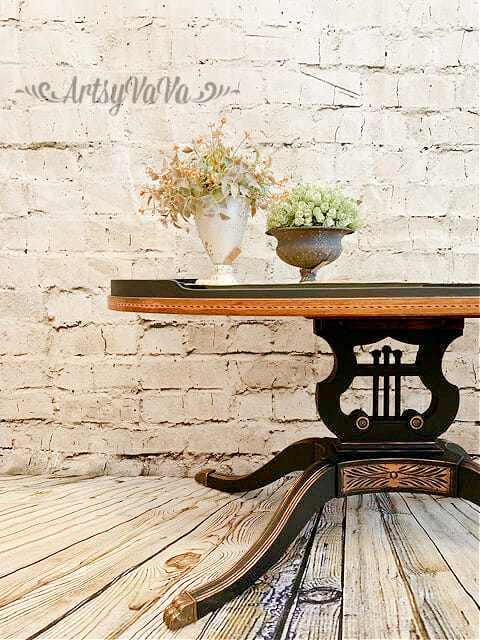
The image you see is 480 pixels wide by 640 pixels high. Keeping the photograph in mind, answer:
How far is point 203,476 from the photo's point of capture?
2066 millimetres

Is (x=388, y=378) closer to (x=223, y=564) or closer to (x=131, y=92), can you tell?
(x=223, y=564)

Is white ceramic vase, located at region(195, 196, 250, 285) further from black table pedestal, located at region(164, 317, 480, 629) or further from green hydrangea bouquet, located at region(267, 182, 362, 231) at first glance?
black table pedestal, located at region(164, 317, 480, 629)

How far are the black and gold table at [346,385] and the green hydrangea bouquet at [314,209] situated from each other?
222mm

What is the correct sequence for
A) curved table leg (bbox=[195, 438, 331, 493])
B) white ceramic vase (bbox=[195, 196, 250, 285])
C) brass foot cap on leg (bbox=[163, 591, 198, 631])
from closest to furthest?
brass foot cap on leg (bbox=[163, 591, 198, 631]), white ceramic vase (bbox=[195, 196, 250, 285]), curved table leg (bbox=[195, 438, 331, 493])

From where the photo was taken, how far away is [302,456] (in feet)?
5.81

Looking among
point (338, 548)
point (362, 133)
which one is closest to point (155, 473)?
point (338, 548)

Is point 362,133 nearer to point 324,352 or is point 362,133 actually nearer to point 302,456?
point 324,352

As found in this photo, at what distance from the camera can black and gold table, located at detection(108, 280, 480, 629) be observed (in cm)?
120

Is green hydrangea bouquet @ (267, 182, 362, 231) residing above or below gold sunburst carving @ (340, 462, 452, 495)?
above

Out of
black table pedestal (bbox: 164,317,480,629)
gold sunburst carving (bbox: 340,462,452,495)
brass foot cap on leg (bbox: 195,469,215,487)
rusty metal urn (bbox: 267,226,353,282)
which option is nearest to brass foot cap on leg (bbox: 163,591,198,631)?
black table pedestal (bbox: 164,317,480,629)

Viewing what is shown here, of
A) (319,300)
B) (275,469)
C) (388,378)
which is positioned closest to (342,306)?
(319,300)

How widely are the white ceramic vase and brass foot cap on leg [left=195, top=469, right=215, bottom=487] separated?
2.31 ft

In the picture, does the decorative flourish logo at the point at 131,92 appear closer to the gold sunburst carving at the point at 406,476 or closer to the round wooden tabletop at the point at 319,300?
the round wooden tabletop at the point at 319,300

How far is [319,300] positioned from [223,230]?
0.43m
